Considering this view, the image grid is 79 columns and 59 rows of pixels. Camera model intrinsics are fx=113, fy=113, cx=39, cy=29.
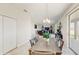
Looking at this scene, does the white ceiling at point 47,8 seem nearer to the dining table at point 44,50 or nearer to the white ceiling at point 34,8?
the white ceiling at point 34,8

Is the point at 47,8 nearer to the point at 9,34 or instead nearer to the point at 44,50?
the point at 9,34

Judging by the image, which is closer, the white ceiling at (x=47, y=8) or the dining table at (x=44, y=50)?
the dining table at (x=44, y=50)

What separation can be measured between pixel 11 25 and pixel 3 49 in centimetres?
115

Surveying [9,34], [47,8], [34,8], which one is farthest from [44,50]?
[34,8]

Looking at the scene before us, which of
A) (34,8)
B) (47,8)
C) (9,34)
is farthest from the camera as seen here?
(34,8)

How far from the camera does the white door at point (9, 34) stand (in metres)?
4.25

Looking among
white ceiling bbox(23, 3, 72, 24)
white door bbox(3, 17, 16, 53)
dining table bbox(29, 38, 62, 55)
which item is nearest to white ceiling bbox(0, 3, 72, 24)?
white ceiling bbox(23, 3, 72, 24)

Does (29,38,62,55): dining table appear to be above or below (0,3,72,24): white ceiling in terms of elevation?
below

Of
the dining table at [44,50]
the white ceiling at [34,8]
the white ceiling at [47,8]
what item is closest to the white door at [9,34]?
the white ceiling at [34,8]

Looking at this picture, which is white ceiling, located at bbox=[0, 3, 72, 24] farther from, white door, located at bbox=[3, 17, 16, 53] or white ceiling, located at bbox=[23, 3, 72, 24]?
white door, located at bbox=[3, 17, 16, 53]

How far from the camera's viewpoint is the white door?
4.25m

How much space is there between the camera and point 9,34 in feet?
15.1
